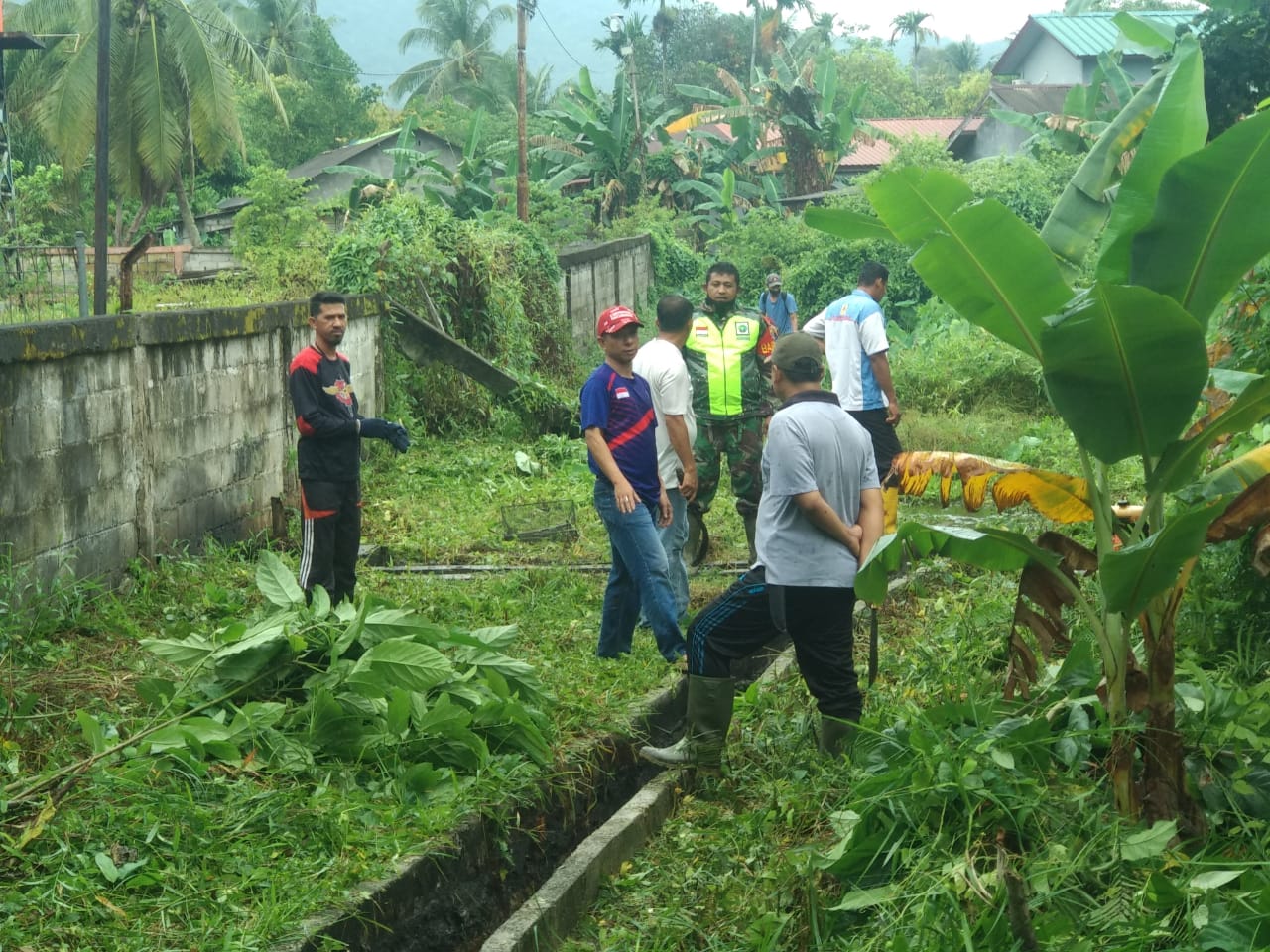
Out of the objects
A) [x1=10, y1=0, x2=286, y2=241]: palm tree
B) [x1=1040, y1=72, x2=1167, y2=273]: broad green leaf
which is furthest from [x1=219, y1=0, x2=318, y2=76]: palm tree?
[x1=1040, y1=72, x2=1167, y2=273]: broad green leaf

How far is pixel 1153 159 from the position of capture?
458 cm

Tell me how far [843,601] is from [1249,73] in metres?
7.18

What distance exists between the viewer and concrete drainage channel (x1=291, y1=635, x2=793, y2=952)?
4.62 meters

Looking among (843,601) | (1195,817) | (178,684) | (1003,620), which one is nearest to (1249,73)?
(1003,620)

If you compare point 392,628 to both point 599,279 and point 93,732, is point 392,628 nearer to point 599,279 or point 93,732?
point 93,732

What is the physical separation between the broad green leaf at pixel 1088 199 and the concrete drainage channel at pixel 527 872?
2.75 m

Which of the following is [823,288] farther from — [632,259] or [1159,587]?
[1159,587]

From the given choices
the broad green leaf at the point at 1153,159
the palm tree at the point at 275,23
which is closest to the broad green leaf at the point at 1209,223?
the broad green leaf at the point at 1153,159

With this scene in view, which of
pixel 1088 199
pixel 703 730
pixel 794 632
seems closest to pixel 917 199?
pixel 1088 199

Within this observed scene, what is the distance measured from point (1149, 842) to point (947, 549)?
1.13 metres

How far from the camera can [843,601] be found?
18.2ft

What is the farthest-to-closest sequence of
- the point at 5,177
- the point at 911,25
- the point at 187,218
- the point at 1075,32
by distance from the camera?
the point at 911,25, the point at 1075,32, the point at 187,218, the point at 5,177

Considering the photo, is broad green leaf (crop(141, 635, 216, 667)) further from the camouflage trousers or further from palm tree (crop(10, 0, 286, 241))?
palm tree (crop(10, 0, 286, 241))

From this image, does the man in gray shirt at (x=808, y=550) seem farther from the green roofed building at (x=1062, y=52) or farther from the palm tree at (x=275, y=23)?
the palm tree at (x=275, y=23)
